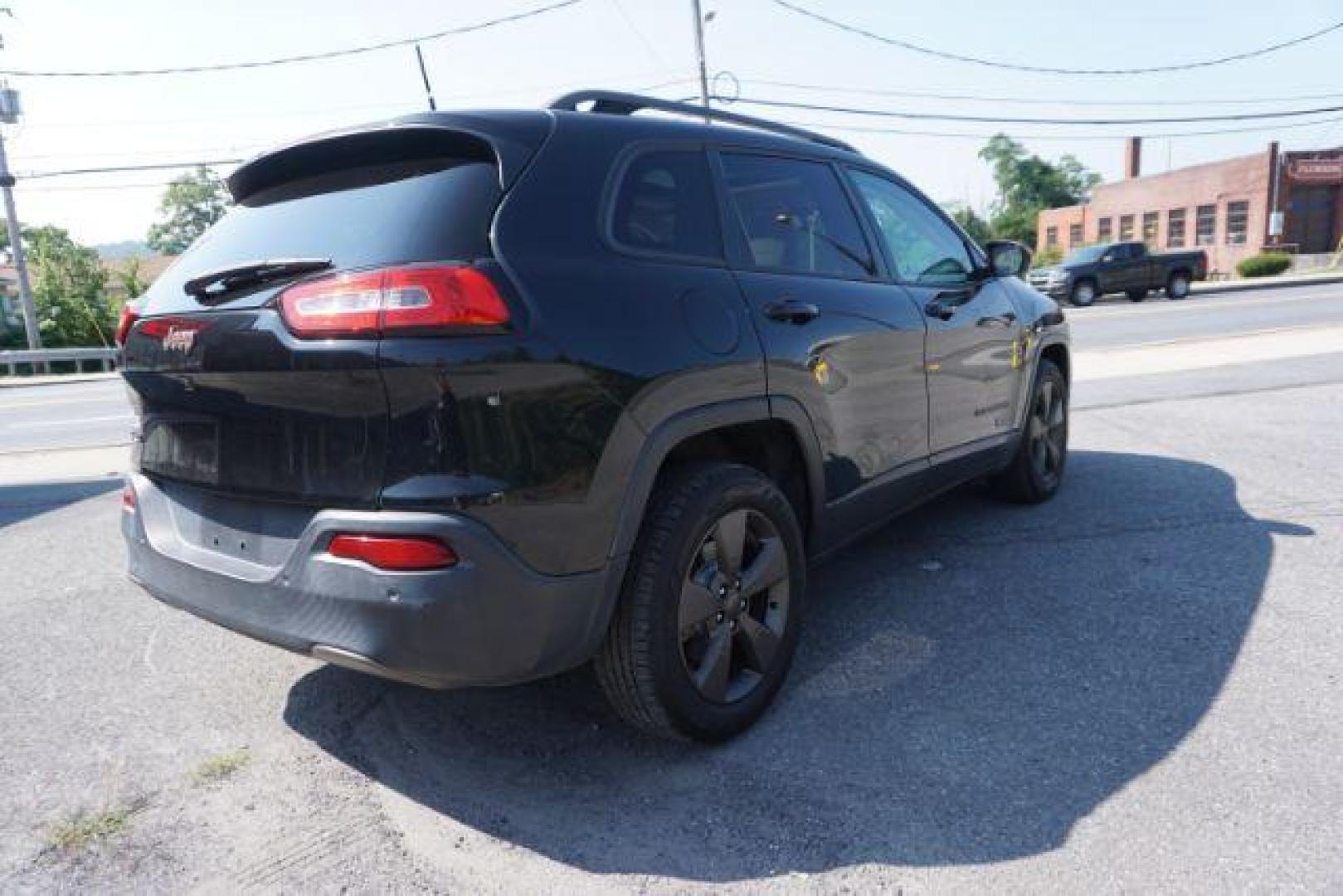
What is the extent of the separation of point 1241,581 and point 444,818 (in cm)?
329

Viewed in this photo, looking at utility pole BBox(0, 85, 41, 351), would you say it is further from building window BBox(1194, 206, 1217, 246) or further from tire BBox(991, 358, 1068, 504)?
building window BBox(1194, 206, 1217, 246)

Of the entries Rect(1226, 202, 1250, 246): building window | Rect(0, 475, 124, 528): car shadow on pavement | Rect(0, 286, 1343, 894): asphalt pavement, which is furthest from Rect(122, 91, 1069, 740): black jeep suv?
Rect(1226, 202, 1250, 246): building window

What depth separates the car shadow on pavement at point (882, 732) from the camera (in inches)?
A: 89.2

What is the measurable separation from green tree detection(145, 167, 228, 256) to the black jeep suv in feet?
286

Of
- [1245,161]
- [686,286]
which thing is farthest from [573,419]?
[1245,161]

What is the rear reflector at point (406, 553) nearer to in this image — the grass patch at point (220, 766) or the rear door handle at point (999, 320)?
the grass patch at point (220, 766)

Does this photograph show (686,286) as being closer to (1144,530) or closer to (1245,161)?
(1144,530)

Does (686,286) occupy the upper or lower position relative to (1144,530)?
upper

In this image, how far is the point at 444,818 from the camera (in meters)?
2.37

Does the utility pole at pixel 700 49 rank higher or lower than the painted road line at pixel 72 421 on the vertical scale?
higher

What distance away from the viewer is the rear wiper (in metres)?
2.28

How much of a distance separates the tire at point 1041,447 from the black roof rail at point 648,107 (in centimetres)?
205

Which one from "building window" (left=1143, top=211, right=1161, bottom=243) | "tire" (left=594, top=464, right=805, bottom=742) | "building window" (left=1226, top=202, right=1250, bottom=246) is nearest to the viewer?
"tire" (left=594, top=464, right=805, bottom=742)

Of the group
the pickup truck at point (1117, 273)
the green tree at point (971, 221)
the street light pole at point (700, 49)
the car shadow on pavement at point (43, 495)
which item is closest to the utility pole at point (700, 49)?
the street light pole at point (700, 49)
